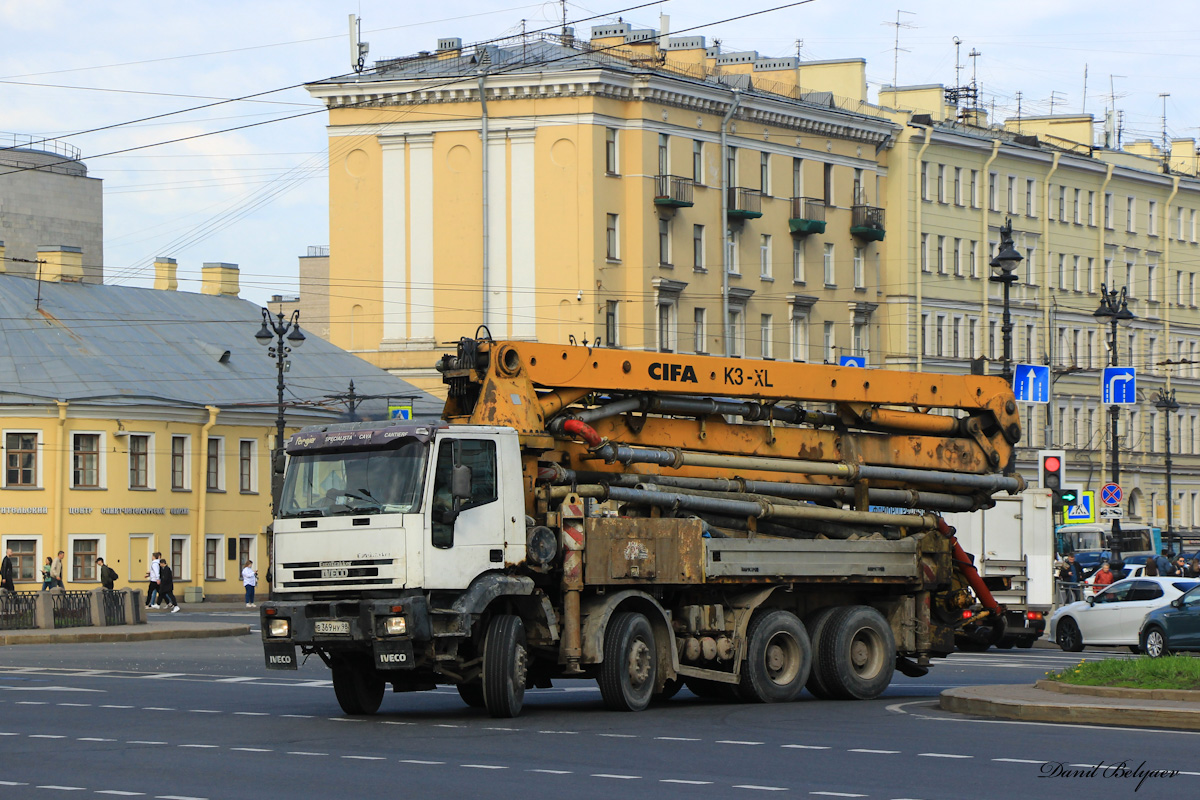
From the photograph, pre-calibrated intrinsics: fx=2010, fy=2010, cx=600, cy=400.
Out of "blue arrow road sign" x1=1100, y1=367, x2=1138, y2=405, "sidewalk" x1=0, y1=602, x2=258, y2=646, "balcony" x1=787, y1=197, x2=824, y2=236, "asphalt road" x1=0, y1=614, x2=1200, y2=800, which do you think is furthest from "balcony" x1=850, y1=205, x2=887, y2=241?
"asphalt road" x1=0, y1=614, x2=1200, y2=800

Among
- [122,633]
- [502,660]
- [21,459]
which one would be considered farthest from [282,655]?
[21,459]

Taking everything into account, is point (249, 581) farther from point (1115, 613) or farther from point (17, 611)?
point (1115, 613)

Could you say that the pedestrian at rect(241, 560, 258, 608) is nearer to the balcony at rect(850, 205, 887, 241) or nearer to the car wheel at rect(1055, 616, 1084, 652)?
the car wheel at rect(1055, 616, 1084, 652)

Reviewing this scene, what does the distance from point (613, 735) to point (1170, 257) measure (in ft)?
278

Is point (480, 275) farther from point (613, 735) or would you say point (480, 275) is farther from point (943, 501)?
point (613, 735)

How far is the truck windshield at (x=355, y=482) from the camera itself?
19.2 m

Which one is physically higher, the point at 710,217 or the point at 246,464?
the point at 710,217

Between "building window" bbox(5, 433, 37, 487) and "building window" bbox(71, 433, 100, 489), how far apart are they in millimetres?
1177

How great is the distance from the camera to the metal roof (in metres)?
60.9

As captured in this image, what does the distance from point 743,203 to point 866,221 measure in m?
7.76

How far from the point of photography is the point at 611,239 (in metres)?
70.7

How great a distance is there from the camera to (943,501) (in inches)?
952

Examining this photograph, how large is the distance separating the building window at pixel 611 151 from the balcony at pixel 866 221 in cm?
1405

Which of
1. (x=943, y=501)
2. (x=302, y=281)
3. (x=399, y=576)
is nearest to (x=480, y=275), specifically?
(x=302, y=281)
